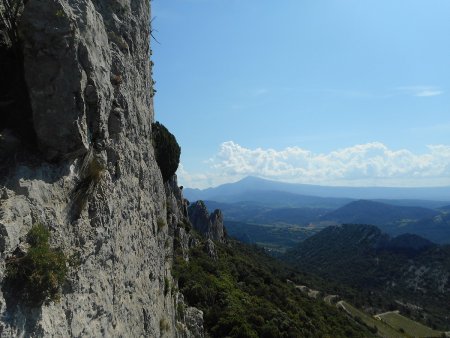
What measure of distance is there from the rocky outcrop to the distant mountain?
43.2 m

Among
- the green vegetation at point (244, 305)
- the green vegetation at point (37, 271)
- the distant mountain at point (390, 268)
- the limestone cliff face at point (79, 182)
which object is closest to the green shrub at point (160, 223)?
the limestone cliff face at point (79, 182)

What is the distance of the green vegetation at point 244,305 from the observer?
32.1m

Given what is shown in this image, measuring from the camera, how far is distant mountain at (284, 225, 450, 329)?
117125 mm

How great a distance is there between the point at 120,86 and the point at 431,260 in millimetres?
155504

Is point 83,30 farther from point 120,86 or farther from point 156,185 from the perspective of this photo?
point 156,185

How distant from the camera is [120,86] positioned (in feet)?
44.2

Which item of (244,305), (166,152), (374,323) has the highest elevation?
(166,152)

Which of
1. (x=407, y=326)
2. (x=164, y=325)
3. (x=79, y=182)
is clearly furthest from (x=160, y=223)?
(x=407, y=326)

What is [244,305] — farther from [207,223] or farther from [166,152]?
[207,223]

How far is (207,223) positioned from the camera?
271ft

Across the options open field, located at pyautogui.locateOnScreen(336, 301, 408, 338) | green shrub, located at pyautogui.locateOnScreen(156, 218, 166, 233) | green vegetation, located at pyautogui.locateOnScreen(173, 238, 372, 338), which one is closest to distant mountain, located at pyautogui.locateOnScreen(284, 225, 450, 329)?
open field, located at pyautogui.locateOnScreen(336, 301, 408, 338)

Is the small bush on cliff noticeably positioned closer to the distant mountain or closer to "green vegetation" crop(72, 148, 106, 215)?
"green vegetation" crop(72, 148, 106, 215)

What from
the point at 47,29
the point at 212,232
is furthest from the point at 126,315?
the point at 212,232

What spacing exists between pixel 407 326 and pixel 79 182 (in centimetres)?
9071
